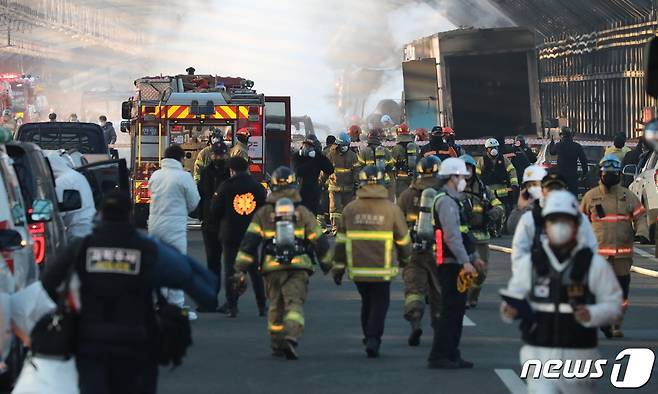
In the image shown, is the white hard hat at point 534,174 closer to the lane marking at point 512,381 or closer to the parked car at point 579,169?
the lane marking at point 512,381

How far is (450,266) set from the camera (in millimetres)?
14125

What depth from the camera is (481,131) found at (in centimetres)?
3850

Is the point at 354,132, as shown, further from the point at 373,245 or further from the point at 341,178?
the point at 373,245

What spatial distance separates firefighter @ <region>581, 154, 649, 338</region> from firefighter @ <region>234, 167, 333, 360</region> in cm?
277

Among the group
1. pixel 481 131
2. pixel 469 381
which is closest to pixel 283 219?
pixel 469 381

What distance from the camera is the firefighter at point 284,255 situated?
14.6m

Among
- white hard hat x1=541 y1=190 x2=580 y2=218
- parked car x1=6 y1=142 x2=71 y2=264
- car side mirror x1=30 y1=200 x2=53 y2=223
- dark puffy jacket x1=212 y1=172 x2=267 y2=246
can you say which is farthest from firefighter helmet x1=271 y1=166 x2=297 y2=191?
white hard hat x1=541 y1=190 x2=580 y2=218

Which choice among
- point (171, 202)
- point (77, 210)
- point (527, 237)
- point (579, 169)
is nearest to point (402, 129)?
point (579, 169)

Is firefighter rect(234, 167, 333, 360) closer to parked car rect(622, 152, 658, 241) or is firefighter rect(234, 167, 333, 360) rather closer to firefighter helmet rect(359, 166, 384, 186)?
firefighter helmet rect(359, 166, 384, 186)

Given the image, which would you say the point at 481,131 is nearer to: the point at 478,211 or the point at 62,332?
the point at 478,211

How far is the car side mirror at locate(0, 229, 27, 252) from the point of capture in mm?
11672

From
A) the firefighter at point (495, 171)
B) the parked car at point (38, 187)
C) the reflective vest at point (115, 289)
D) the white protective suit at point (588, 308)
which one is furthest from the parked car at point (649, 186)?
the reflective vest at point (115, 289)

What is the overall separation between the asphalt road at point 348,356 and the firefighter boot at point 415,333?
0.12m

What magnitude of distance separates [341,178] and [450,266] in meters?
14.9
